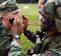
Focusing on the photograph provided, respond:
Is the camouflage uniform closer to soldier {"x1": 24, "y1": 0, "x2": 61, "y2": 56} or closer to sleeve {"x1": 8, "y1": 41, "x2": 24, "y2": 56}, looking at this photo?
sleeve {"x1": 8, "y1": 41, "x2": 24, "y2": 56}

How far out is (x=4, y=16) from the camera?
3.99 metres

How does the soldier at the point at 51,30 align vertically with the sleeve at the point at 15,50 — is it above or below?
above

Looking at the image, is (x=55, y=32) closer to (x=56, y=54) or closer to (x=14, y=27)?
(x=56, y=54)

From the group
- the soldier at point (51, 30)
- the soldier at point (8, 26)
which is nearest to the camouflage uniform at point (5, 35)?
the soldier at point (8, 26)

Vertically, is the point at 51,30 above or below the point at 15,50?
above

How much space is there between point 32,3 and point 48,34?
761cm

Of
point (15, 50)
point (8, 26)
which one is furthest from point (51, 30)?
point (8, 26)

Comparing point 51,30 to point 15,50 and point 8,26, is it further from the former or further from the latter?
point 8,26

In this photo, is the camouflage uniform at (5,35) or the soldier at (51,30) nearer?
the soldier at (51,30)

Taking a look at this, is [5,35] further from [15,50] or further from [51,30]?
[51,30]

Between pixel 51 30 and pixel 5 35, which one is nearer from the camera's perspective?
pixel 51 30

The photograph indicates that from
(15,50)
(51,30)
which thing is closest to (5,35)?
(15,50)

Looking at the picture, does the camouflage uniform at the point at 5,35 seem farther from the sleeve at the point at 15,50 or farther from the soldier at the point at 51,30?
the soldier at the point at 51,30

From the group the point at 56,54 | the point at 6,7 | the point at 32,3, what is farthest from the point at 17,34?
the point at 32,3
